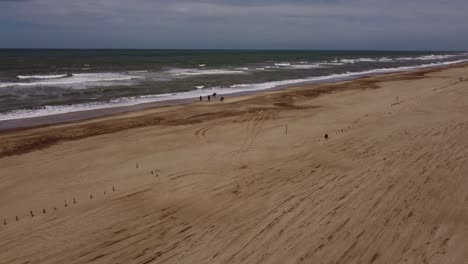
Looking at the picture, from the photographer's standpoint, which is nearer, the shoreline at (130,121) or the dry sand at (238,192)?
the dry sand at (238,192)

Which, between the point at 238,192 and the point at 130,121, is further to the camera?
the point at 130,121

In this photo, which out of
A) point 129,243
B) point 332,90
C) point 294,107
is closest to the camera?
point 129,243

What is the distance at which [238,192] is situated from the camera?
10.2m

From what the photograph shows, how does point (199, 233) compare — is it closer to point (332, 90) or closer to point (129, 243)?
point (129, 243)

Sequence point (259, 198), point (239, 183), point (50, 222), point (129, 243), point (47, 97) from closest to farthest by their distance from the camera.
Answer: point (129, 243), point (50, 222), point (259, 198), point (239, 183), point (47, 97)

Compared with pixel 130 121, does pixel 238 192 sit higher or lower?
lower

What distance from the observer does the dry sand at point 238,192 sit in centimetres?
749

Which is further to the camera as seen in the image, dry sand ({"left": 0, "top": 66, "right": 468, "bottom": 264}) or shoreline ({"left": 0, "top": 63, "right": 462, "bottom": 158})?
shoreline ({"left": 0, "top": 63, "right": 462, "bottom": 158})

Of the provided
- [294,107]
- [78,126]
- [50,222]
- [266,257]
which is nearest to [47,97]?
[78,126]

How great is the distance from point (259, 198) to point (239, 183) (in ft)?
4.08

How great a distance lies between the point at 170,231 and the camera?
27.0ft

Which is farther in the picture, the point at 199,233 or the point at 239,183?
the point at 239,183

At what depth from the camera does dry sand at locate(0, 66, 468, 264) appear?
24.6 feet

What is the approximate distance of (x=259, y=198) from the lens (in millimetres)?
9742
